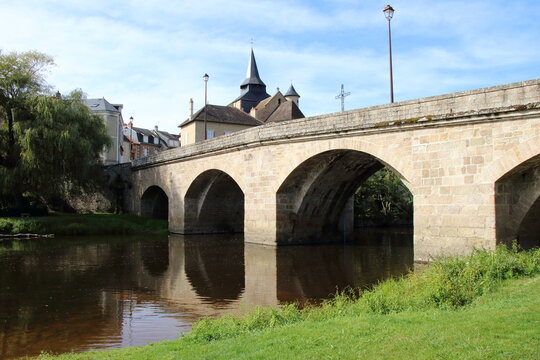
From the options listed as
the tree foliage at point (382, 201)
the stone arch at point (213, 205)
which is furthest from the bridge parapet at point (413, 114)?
the tree foliage at point (382, 201)

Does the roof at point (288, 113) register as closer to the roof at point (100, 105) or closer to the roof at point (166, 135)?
the roof at point (100, 105)

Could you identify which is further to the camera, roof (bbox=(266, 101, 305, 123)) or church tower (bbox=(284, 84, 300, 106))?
church tower (bbox=(284, 84, 300, 106))

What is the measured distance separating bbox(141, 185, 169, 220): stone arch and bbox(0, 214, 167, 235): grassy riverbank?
6.39 ft

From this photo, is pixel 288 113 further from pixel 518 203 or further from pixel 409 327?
pixel 409 327

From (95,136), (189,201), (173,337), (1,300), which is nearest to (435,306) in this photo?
(173,337)

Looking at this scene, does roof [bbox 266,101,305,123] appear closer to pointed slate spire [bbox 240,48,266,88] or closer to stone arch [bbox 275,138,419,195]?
pointed slate spire [bbox 240,48,266,88]

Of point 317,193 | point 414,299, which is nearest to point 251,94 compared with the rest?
point 317,193

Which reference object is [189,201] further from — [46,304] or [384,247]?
[46,304]

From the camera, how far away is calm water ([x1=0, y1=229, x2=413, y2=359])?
7.05m

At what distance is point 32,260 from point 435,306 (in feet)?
39.9

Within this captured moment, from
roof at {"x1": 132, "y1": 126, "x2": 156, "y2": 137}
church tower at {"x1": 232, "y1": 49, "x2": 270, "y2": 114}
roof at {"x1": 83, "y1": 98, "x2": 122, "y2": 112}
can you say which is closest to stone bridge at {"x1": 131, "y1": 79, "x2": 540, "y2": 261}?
roof at {"x1": 83, "y1": 98, "x2": 122, "y2": 112}

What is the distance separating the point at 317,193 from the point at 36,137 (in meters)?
13.1

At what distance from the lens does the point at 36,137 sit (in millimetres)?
22125

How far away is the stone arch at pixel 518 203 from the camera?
10.7 m
